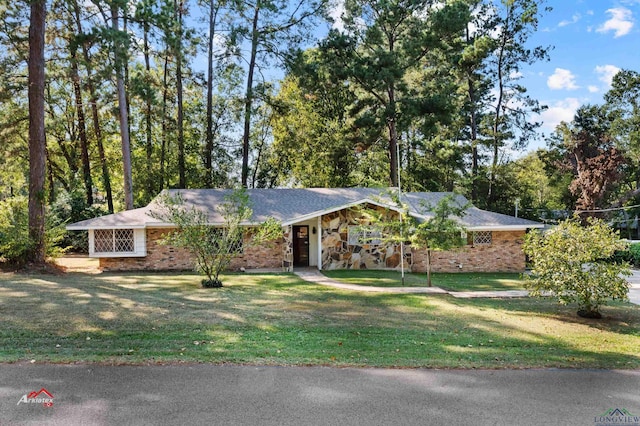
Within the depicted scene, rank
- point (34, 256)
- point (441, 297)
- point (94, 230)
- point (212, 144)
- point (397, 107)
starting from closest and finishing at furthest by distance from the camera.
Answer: point (441, 297)
point (34, 256)
point (94, 230)
point (397, 107)
point (212, 144)

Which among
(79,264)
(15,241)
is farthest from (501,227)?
(15,241)

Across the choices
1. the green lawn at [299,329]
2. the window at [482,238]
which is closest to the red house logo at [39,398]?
the green lawn at [299,329]

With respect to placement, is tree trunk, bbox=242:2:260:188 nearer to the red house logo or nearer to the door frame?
the door frame

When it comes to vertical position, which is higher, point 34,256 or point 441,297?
point 34,256

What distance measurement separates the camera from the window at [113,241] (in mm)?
15578

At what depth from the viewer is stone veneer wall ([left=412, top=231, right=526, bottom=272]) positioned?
1662cm

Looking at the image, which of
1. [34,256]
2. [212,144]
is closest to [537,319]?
[34,256]

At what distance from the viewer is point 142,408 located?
396cm

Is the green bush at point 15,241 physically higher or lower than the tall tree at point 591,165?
lower

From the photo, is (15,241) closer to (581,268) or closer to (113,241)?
(113,241)

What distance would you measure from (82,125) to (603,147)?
31.1m

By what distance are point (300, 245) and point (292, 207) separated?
1698mm

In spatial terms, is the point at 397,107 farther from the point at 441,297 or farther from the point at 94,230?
the point at 94,230

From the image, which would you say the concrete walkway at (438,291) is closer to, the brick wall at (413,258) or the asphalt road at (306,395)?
the brick wall at (413,258)
